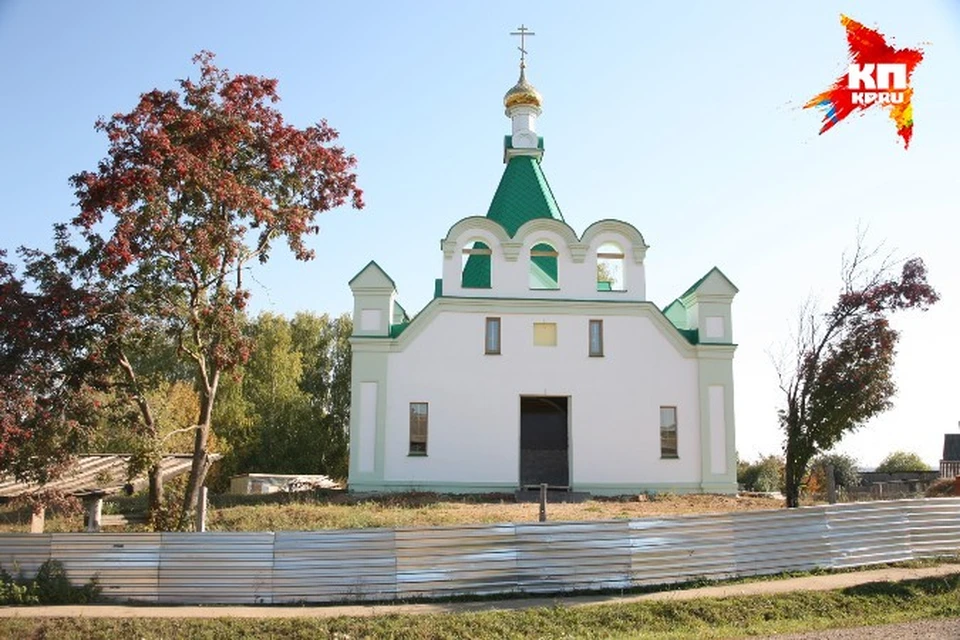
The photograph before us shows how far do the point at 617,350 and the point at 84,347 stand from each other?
50.9 ft

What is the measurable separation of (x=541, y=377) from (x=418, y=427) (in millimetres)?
3855

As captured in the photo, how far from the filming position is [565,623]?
42.0 feet

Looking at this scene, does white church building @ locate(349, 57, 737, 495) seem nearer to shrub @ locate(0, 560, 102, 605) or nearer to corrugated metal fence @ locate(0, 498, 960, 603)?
corrugated metal fence @ locate(0, 498, 960, 603)

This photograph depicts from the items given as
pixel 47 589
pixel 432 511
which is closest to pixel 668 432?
pixel 432 511

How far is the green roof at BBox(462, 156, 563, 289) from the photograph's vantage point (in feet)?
96.8

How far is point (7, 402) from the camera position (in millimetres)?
13883

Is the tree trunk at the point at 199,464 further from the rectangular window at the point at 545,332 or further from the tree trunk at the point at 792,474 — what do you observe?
the tree trunk at the point at 792,474

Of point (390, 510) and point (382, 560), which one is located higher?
point (390, 510)

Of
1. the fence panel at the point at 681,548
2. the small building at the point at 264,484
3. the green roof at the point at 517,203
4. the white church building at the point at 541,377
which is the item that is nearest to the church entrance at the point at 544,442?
the white church building at the point at 541,377

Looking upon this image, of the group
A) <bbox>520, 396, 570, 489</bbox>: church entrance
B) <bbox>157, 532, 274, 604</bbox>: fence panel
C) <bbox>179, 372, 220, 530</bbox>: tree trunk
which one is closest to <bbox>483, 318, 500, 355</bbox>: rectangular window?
<bbox>520, 396, 570, 489</bbox>: church entrance

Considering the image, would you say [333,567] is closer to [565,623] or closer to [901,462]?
[565,623]

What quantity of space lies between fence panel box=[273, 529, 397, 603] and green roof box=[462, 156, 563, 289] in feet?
50.2

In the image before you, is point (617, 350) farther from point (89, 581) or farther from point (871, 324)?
point (89, 581)

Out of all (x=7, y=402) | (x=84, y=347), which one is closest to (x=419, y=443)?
(x=84, y=347)
